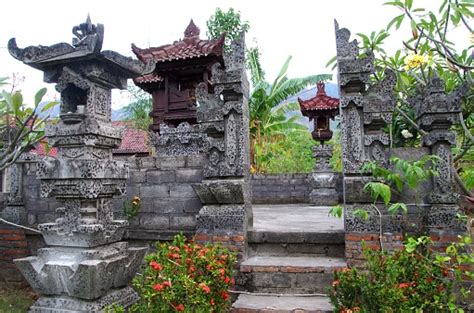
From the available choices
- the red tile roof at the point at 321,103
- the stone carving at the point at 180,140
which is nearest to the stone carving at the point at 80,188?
the stone carving at the point at 180,140

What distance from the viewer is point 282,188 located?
1132 cm

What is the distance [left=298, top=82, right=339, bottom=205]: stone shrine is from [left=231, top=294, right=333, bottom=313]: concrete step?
648 cm

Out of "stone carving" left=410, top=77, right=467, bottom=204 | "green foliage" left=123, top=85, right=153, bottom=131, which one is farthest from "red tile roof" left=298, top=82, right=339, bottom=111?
"green foliage" left=123, top=85, right=153, bottom=131

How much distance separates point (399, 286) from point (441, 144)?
6.75 ft

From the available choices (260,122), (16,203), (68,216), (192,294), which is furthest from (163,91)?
(192,294)

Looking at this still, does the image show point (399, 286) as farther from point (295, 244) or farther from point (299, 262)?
point (295, 244)

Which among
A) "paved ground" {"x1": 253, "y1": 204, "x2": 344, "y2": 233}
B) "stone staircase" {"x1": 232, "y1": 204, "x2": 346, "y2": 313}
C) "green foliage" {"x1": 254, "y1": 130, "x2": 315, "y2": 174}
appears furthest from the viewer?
"green foliage" {"x1": 254, "y1": 130, "x2": 315, "y2": 174}

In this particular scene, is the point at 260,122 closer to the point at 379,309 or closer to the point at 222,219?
the point at 222,219

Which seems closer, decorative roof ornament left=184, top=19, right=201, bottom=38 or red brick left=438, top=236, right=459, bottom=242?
red brick left=438, top=236, right=459, bottom=242

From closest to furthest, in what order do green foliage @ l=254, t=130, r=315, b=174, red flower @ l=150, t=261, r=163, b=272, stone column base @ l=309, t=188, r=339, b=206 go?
red flower @ l=150, t=261, r=163, b=272 → stone column base @ l=309, t=188, r=339, b=206 → green foliage @ l=254, t=130, r=315, b=174

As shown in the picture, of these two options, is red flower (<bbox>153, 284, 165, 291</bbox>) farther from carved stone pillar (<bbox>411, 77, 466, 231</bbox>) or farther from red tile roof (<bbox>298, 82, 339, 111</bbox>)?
red tile roof (<bbox>298, 82, 339, 111</bbox>)

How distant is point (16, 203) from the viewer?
557 cm

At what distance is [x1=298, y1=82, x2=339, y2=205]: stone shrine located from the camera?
1017cm

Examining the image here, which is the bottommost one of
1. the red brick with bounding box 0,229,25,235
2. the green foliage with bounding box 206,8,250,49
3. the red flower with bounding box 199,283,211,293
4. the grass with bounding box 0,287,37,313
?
the grass with bounding box 0,287,37,313
